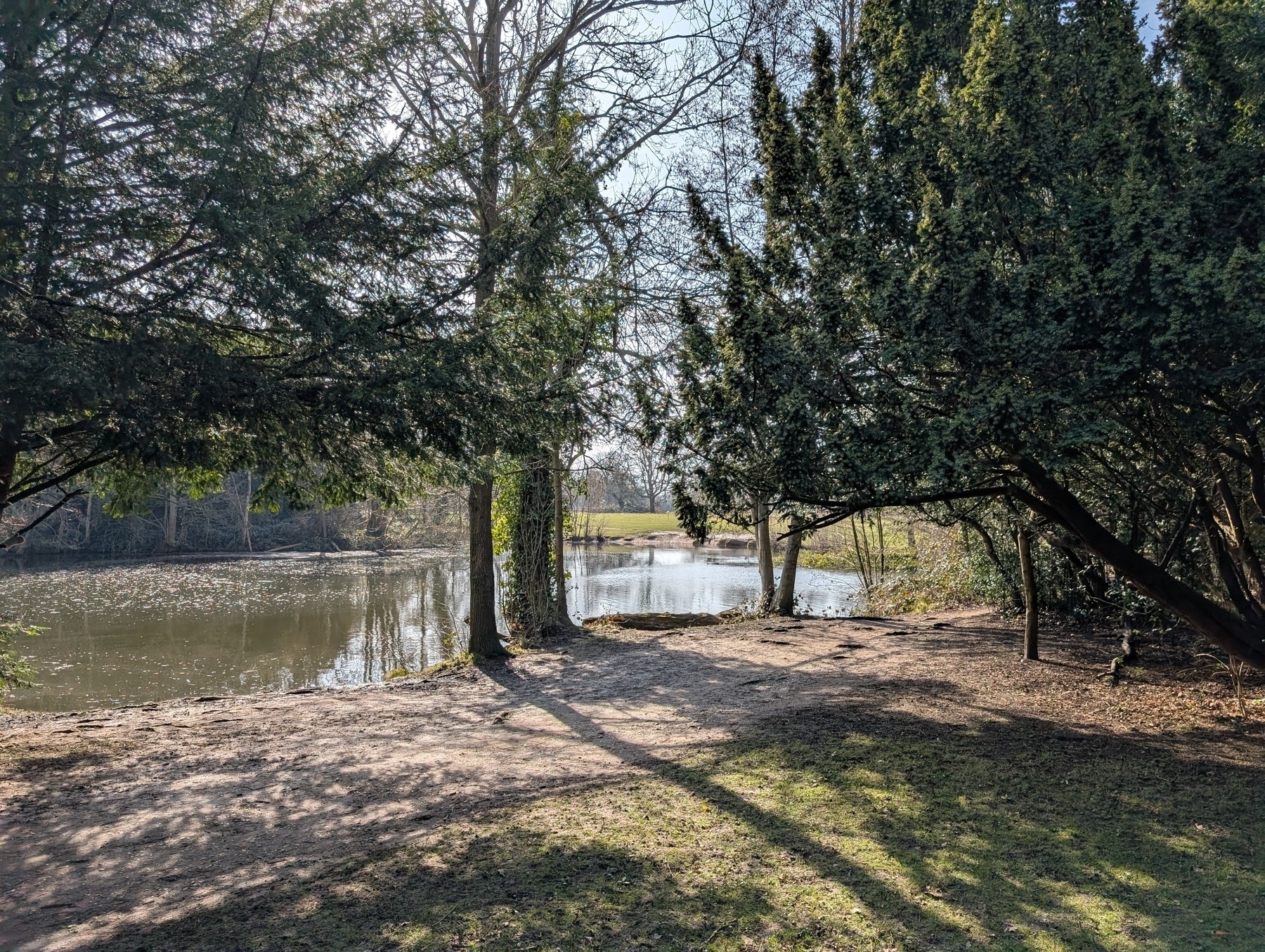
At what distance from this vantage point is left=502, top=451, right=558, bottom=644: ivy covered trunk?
491 inches

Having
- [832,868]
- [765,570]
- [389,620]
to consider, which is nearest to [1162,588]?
[832,868]

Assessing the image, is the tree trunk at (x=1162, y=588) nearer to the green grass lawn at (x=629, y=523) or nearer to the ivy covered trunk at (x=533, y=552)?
the ivy covered trunk at (x=533, y=552)

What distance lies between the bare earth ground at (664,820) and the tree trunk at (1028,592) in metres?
0.33

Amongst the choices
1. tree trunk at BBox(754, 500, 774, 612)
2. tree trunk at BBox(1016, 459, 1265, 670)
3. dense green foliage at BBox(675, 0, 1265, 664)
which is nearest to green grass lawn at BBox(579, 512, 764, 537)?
tree trunk at BBox(754, 500, 774, 612)

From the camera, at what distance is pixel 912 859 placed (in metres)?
4.22

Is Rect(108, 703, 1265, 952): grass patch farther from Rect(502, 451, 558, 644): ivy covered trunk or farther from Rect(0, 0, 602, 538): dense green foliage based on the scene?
Rect(502, 451, 558, 644): ivy covered trunk

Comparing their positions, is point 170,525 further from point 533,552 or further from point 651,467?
point 651,467

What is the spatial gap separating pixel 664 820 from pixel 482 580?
669 centimetres

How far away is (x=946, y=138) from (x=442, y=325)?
3.61 metres

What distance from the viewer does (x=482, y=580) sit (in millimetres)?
11117

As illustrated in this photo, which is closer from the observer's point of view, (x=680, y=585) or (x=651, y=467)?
(x=651, y=467)

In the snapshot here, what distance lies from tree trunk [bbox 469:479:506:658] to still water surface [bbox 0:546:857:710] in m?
2.84

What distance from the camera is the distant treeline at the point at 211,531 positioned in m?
33.7

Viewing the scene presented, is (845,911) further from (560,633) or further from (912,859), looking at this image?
(560,633)
